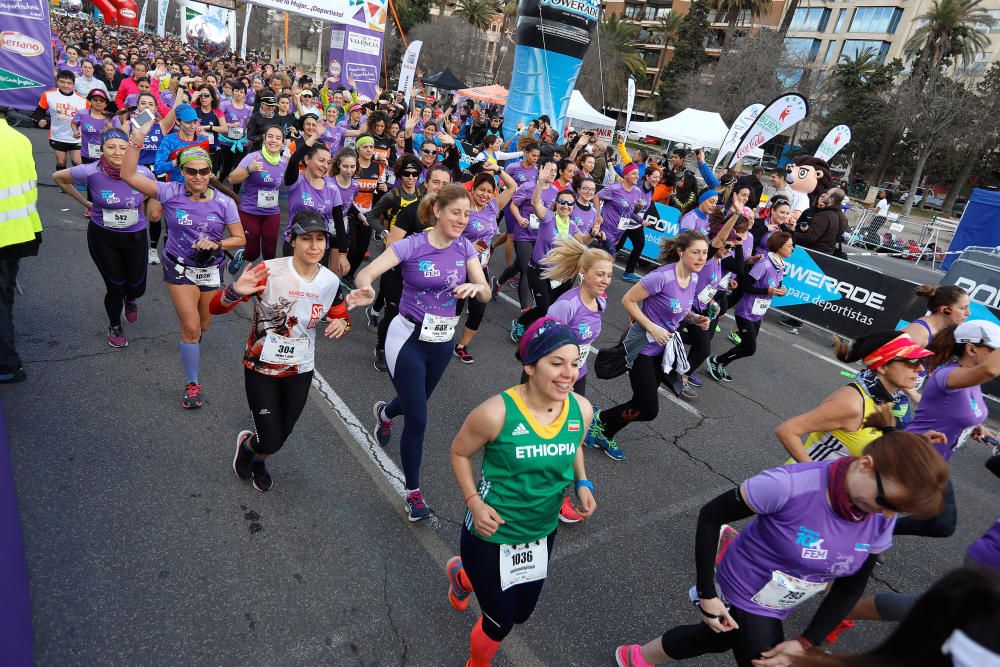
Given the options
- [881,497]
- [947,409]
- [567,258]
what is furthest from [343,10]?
[881,497]

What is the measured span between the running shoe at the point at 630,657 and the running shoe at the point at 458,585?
81 centimetres

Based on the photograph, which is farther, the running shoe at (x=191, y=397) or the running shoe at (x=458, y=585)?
the running shoe at (x=191, y=397)

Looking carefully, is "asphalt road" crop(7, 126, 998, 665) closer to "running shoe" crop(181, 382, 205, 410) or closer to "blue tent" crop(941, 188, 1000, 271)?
"running shoe" crop(181, 382, 205, 410)

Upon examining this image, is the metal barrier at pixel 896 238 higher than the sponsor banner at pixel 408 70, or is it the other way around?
the sponsor banner at pixel 408 70

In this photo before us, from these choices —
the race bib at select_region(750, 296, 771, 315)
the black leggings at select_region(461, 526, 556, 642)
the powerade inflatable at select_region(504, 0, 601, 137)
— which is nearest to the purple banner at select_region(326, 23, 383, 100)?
the powerade inflatable at select_region(504, 0, 601, 137)

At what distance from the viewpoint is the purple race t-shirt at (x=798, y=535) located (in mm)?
2135

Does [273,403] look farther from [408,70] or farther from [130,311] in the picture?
[408,70]

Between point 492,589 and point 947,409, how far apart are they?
2929mm

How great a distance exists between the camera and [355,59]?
19359 millimetres

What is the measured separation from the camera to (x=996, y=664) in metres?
1.15

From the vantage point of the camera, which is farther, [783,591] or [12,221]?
[12,221]

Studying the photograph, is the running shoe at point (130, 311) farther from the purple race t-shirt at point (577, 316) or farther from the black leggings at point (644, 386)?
the black leggings at point (644, 386)

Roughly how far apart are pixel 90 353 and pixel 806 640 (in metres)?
5.77

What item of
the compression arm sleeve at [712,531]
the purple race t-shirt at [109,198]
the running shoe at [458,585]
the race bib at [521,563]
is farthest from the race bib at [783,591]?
the purple race t-shirt at [109,198]
